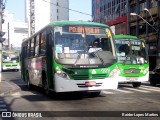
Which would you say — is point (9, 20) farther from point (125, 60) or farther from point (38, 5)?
point (125, 60)

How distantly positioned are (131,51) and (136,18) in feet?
109

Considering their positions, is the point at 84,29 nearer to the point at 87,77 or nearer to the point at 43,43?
the point at 87,77

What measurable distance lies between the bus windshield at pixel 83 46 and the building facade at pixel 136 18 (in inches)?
946

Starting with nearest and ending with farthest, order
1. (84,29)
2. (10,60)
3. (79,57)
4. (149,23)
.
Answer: (79,57) → (84,29) → (10,60) → (149,23)

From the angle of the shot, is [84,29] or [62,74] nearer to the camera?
[62,74]

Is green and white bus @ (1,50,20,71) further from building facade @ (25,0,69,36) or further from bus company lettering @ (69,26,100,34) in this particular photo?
building facade @ (25,0,69,36)

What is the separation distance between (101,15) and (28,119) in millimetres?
60042

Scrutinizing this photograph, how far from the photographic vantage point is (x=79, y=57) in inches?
506

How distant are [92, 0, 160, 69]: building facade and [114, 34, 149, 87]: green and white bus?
57.5 feet

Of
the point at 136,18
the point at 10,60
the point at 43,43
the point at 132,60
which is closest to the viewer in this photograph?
the point at 43,43

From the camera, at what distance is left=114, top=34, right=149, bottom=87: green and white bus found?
63.0ft

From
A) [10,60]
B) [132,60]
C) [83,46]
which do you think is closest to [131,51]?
[132,60]

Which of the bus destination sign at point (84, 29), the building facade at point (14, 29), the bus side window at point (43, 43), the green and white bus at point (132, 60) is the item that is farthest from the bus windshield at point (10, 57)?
the building facade at point (14, 29)

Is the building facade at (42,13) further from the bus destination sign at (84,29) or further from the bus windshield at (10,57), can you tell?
the bus destination sign at (84,29)
